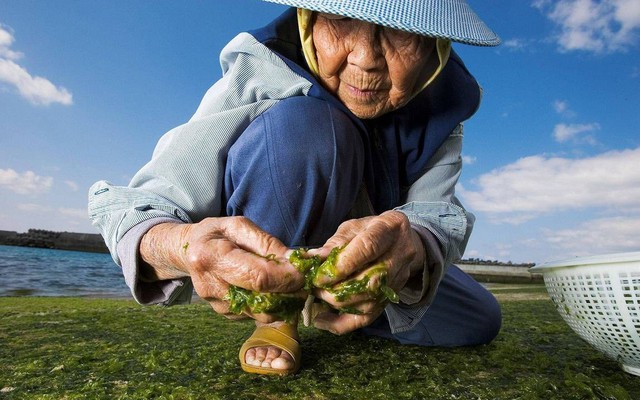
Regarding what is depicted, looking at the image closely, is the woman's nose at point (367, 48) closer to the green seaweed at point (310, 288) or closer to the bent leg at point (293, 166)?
the bent leg at point (293, 166)

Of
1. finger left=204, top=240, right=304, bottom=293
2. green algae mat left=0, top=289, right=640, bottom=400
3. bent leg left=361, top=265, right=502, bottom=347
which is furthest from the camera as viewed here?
bent leg left=361, top=265, right=502, bottom=347

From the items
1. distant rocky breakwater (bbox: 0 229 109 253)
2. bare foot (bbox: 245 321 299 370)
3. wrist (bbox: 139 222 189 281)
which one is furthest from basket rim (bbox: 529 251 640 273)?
distant rocky breakwater (bbox: 0 229 109 253)

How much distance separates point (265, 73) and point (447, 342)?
1.60 metres

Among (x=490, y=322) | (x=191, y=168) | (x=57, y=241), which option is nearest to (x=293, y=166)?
(x=191, y=168)

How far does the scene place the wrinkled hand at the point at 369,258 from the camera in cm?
124

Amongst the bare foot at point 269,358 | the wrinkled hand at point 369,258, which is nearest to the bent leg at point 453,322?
the bare foot at point 269,358

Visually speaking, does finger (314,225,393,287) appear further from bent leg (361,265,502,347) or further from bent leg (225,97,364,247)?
bent leg (361,265,502,347)

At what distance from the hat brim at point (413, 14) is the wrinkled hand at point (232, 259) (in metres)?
0.71

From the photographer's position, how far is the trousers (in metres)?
1.83

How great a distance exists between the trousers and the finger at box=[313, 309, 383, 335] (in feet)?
1.41

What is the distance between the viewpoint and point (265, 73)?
78.6 inches

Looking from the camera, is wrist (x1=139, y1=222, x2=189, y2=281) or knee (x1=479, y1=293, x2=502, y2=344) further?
knee (x1=479, y1=293, x2=502, y2=344)

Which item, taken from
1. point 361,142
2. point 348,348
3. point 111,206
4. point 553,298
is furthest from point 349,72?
point 553,298

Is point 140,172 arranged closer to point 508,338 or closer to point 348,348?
point 348,348
